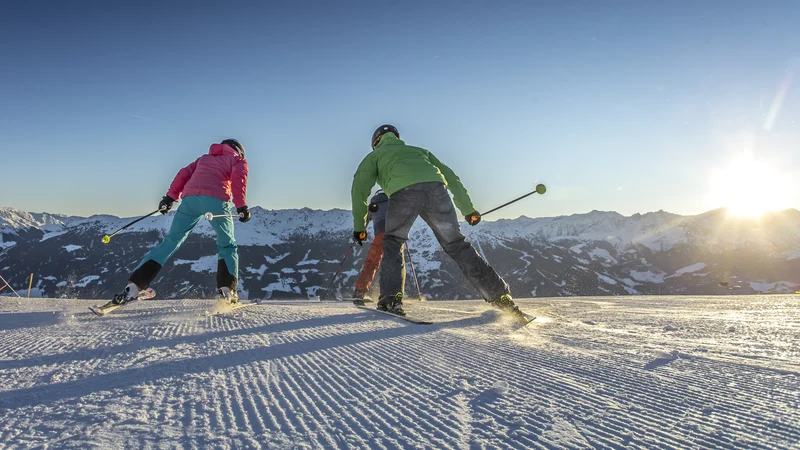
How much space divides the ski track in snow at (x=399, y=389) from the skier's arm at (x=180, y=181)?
2.97 meters

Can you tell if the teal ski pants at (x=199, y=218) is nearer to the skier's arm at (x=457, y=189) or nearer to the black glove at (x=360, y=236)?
the black glove at (x=360, y=236)

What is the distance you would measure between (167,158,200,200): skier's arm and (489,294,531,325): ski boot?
4.47 metres

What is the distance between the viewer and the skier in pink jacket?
5.37 meters

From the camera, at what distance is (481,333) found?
3088 millimetres

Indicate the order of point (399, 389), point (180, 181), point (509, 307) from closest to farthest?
point (399, 389), point (509, 307), point (180, 181)

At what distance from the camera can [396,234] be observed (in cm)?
466

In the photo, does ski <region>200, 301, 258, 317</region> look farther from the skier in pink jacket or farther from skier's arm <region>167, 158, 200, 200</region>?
skier's arm <region>167, 158, 200, 200</region>

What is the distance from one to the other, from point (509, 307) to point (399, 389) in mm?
2605

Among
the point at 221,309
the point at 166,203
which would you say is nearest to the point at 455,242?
the point at 221,309

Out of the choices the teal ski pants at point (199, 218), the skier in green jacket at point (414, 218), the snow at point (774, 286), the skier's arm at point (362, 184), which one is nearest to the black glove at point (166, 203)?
the teal ski pants at point (199, 218)

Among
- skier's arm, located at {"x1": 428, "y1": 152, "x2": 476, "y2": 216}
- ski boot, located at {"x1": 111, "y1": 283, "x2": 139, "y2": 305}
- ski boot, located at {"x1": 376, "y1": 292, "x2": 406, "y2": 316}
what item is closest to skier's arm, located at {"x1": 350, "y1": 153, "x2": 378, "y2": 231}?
skier's arm, located at {"x1": 428, "y1": 152, "x2": 476, "y2": 216}

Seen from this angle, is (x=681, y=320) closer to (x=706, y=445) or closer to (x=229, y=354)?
(x=706, y=445)

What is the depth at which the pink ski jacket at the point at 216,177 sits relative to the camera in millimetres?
5539

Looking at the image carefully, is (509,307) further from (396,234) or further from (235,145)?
(235,145)
